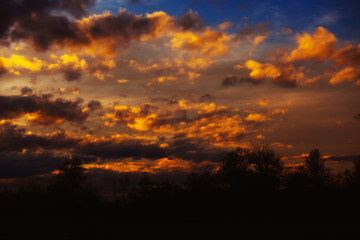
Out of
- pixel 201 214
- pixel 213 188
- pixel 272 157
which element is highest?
pixel 272 157

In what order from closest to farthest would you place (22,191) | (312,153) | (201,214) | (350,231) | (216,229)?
1. (350,231)
2. (216,229)
3. (201,214)
4. (22,191)
5. (312,153)

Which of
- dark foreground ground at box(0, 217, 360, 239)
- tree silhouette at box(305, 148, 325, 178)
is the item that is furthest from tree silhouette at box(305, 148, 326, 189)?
dark foreground ground at box(0, 217, 360, 239)

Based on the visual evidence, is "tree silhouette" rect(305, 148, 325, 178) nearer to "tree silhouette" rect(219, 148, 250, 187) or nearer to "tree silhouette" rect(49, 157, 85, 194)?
"tree silhouette" rect(219, 148, 250, 187)

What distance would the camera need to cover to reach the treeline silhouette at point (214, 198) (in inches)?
1382

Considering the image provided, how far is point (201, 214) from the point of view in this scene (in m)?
34.5

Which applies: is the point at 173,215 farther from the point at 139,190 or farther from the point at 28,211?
the point at 28,211

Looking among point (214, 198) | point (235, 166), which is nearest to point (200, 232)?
point (214, 198)

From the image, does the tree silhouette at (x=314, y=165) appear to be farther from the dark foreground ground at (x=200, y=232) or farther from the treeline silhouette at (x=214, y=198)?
the dark foreground ground at (x=200, y=232)

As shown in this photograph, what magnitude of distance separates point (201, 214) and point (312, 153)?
1028 inches

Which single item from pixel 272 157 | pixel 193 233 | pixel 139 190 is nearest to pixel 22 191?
pixel 139 190

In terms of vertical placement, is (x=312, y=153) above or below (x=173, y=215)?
above

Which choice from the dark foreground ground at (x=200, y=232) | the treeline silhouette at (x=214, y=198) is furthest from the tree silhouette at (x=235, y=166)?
the dark foreground ground at (x=200, y=232)

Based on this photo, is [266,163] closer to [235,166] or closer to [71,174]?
[235,166]

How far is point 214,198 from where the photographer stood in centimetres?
3597
